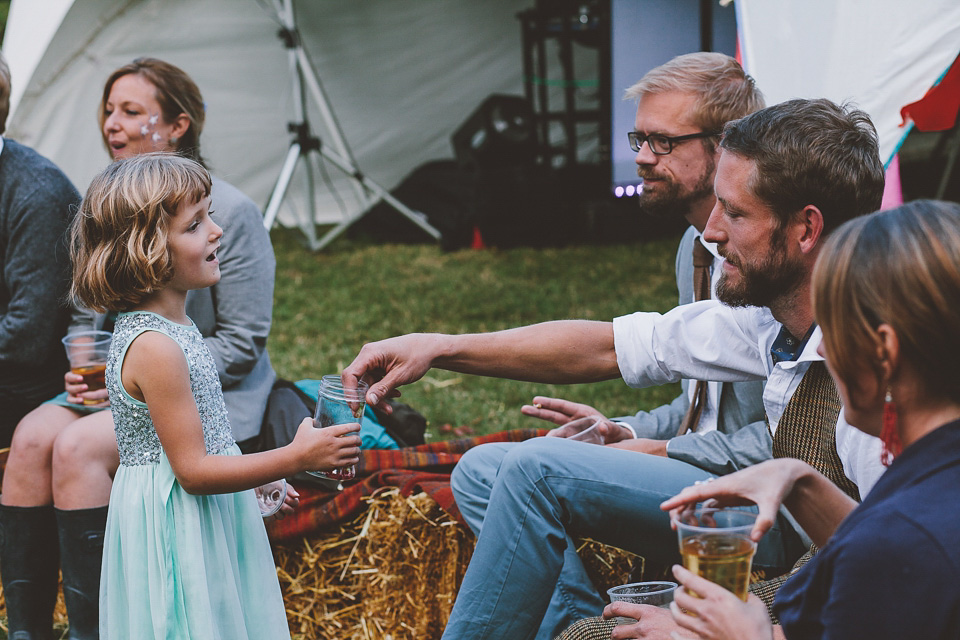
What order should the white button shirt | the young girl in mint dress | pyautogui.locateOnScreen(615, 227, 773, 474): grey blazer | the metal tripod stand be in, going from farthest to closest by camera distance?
the metal tripod stand < pyautogui.locateOnScreen(615, 227, 773, 474): grey blazer < the white button shirt < the young girl in mint dress

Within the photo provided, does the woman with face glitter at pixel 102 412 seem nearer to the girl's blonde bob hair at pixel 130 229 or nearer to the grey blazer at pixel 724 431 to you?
the girl's blonde bob hair at pixel 130 229

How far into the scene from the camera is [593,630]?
222 centimetres

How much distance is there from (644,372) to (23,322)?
196 centimetres

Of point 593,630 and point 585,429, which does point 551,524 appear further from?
point 585,429

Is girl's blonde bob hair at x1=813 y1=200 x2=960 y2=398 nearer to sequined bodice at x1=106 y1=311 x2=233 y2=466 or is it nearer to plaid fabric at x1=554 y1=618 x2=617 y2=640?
plaid fabric at x1=554 y1=618 x2=617 y2=640

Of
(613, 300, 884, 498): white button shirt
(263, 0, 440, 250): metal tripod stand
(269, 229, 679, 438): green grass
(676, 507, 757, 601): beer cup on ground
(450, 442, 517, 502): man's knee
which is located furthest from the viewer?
(263, 0, 440, 250): metal tripod stand

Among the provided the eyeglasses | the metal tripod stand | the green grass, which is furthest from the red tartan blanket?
the metal tripod stand

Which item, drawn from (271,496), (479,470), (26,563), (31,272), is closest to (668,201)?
(479,470)

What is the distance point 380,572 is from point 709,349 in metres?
1.24

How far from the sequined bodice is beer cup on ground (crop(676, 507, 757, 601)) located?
1.17 metres

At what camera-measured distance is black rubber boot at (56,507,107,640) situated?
8.93ft

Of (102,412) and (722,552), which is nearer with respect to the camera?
(722,552)

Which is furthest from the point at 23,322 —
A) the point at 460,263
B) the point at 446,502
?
the point at 460,263

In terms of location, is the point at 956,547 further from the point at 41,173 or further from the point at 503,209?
the point at 503,209
